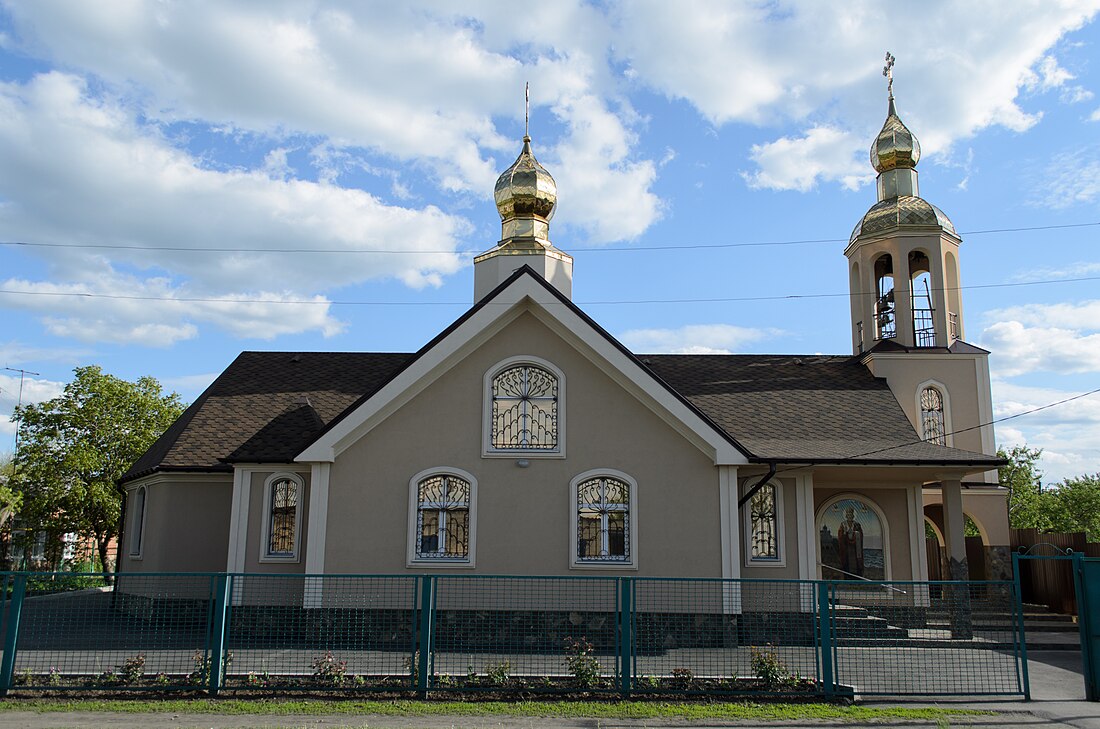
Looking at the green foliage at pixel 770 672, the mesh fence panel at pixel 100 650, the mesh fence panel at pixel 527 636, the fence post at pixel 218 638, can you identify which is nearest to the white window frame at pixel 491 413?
the mesh fence panel at pixel 527 636

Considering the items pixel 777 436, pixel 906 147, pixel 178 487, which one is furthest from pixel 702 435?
pixel 906 147

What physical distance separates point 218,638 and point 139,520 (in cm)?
1112

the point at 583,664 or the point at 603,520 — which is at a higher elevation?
the point at 603,520

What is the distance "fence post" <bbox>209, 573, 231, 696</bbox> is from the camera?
10.1m

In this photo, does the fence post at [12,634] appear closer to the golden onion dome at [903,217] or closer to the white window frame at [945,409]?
the white window frame at [945,409]

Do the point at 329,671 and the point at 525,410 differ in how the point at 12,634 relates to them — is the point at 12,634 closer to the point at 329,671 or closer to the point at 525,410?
the point at 329,671

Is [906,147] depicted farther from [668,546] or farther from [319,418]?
[319,418]

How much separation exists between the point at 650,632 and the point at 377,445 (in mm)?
5620

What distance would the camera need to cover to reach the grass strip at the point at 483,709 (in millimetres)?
9547

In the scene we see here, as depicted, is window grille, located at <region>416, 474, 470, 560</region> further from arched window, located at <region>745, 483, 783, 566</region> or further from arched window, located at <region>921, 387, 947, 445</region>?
arched window, located at <region>921, 387, 947, 445</region>

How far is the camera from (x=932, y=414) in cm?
2166

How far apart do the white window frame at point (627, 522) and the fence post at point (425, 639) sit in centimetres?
494

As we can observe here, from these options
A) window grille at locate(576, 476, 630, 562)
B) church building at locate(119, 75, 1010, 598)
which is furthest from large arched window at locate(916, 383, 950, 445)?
window grille at locate(576, 476, 630, 562)

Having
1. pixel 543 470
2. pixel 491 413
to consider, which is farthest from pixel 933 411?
pixel 491 413
